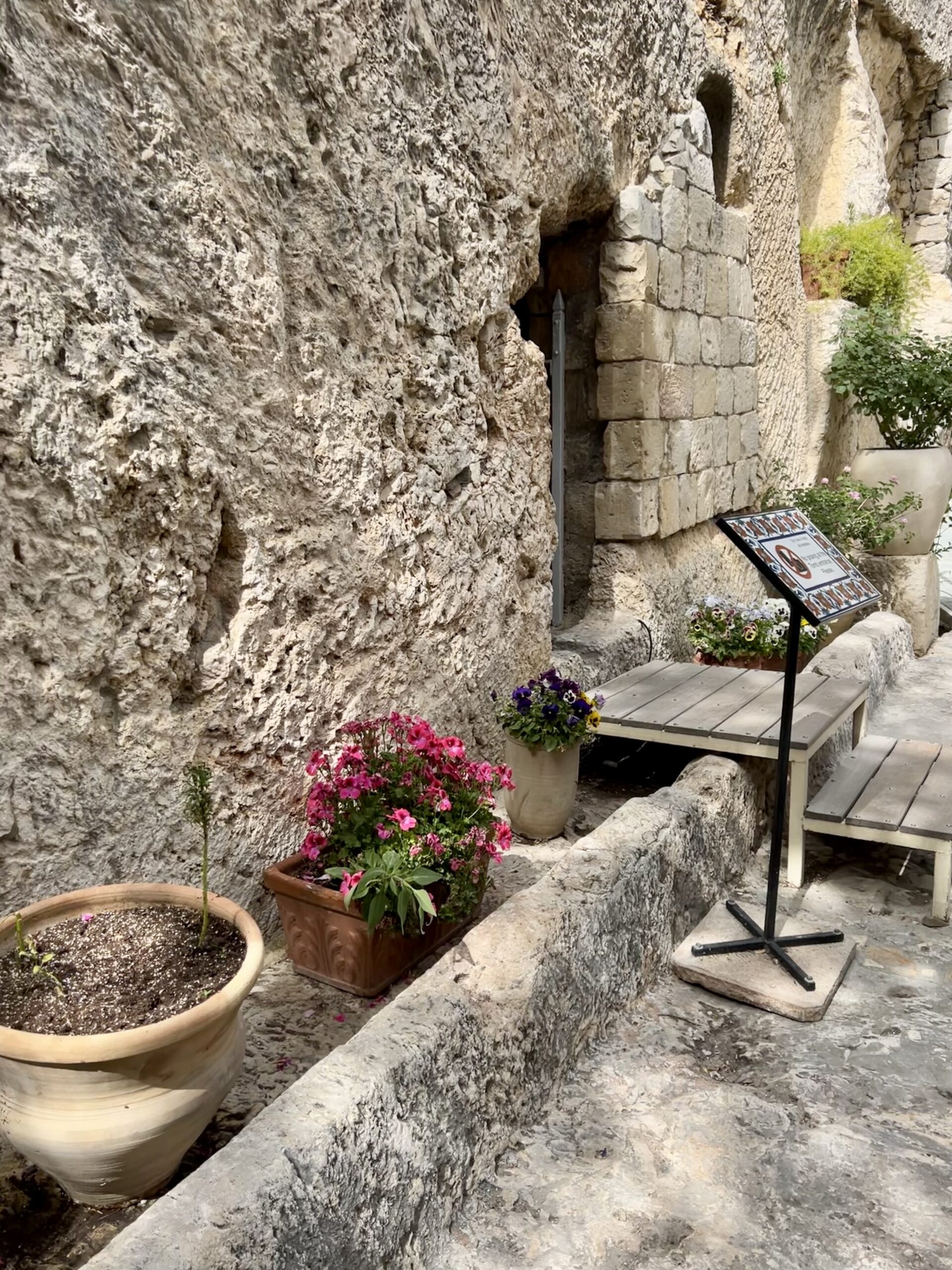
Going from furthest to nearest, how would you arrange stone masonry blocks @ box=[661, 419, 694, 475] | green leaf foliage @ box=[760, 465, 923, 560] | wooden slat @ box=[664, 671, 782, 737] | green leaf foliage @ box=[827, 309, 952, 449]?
green leaf foliage @ box=[827, 309, 952, 449]
green leaf foliage @ box=[760, 465, 923, 560]
stone masonry blocks @ box=[661, 419, 694, 475]
wooden slat @ box=[664, 671, 782, 737]

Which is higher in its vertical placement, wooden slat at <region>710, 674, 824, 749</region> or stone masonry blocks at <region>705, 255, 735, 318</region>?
stone masonry blocks at <region>705, 255, 735, 318</region>

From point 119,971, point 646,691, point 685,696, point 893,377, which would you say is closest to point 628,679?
point 646,691

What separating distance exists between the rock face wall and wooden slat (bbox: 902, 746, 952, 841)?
145 centimetres

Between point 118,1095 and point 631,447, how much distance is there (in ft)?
12.4

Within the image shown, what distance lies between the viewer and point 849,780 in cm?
Answer: 368

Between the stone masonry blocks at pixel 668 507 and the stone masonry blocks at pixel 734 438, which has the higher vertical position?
the stone masonry blocks at pixel 734 438

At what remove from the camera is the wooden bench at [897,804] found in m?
3.21

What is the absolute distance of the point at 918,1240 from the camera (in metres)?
1.87

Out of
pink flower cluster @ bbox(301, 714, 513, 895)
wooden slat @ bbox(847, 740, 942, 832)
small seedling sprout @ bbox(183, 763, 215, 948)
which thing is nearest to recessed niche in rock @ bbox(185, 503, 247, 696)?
small seedling sprout @ bbox(183, 763, 215, 948)

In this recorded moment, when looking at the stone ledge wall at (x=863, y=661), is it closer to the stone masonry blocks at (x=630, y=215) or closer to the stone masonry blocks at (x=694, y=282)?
the stone masonry blocks at (x=694, y=282)

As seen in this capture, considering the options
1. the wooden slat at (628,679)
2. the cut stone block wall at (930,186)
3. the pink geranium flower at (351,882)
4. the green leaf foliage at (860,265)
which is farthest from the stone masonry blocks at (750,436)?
the cut stone block wall at (930,186)

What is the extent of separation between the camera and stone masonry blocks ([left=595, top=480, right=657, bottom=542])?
15.5 feet

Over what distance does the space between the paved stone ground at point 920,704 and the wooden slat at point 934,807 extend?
99cm

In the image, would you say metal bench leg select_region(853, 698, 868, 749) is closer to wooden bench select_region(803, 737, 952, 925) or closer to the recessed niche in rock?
wooden bench select_region(803, 737, 952, 925)
